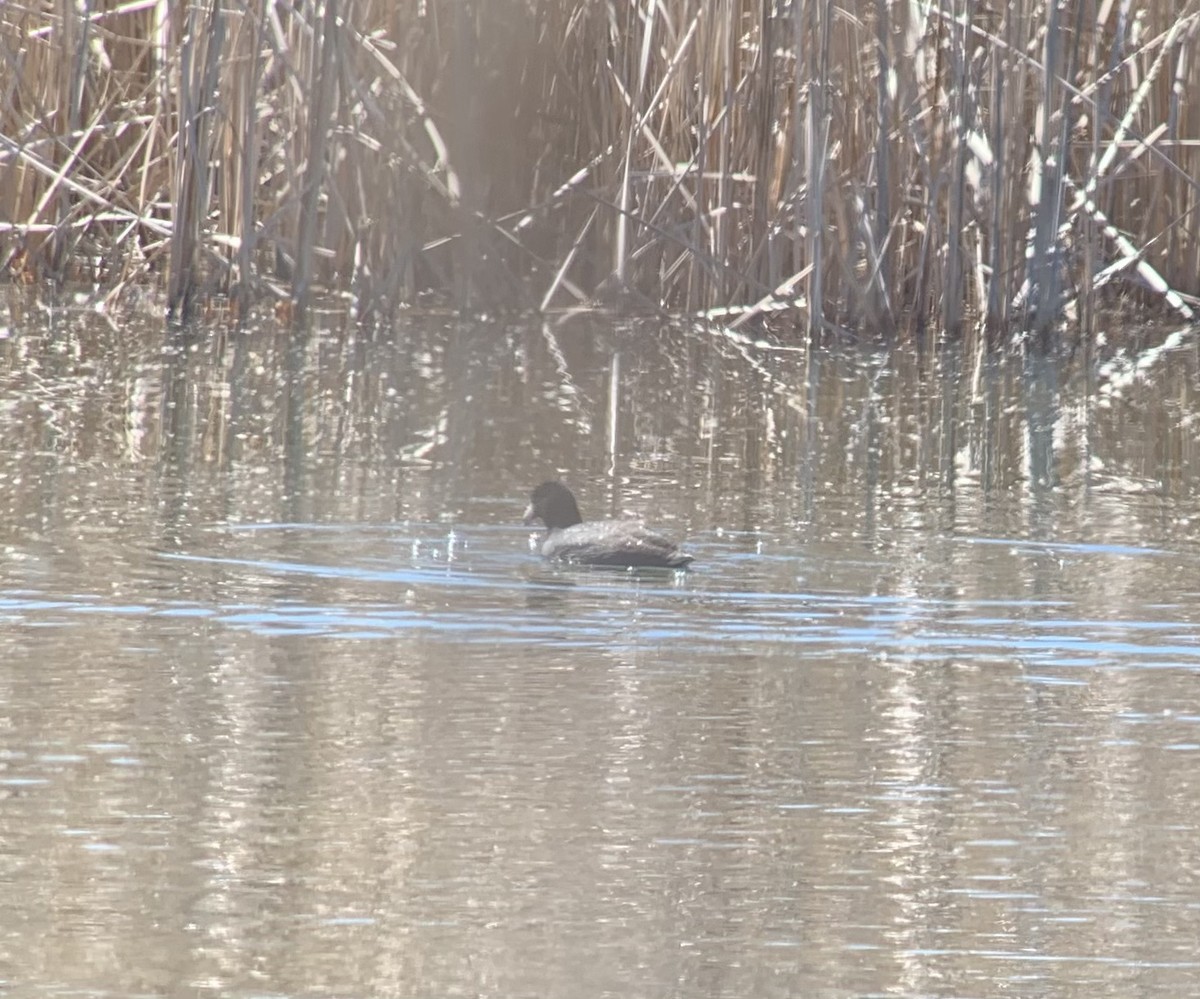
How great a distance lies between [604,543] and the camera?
6.39 m

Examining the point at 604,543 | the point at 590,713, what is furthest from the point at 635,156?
the point at 590,713

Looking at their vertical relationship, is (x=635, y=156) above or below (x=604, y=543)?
above

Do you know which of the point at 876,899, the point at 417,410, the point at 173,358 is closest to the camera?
the point at 876,899

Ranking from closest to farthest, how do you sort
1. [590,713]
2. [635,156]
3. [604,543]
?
[590,713] < [604,543] < [635,156]

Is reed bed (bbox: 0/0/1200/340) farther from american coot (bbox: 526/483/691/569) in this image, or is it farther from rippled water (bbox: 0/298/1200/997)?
american coot (bbox: 526/483/691/569)

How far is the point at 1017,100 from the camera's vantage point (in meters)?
11.8

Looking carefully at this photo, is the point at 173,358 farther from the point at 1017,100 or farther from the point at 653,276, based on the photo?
the point at 1017,100

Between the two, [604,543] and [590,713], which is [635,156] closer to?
[604,543]

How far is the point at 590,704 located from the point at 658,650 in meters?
0.60

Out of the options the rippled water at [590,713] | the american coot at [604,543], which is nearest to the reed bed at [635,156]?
the rippled water at [590,713]

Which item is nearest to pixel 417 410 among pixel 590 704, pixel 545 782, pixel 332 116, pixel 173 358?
pixel 173 358

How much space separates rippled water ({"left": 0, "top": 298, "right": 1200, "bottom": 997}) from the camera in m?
3.41

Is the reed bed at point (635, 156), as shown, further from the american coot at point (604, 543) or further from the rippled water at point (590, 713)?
the american coot at point (604, 543)

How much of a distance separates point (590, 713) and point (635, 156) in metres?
8.01
